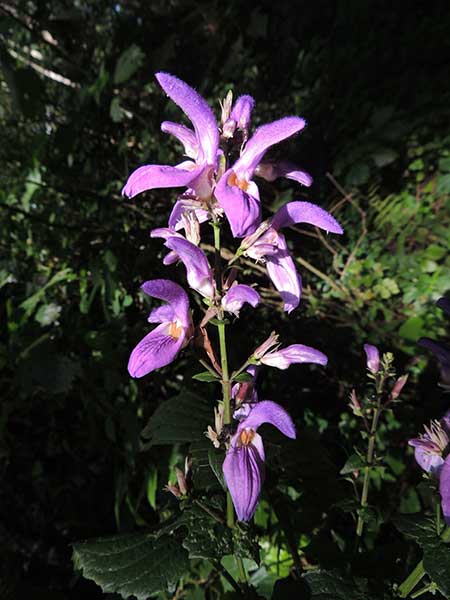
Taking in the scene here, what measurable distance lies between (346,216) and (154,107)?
1089 millimetres

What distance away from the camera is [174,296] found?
94cm

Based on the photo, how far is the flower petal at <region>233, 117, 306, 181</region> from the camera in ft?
2.93

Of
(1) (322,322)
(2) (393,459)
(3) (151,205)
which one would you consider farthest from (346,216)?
(2) (393,459)

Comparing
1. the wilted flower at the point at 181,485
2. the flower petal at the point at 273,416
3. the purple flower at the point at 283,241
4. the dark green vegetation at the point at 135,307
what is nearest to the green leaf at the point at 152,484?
the dark green vegetation at the point at 135,307

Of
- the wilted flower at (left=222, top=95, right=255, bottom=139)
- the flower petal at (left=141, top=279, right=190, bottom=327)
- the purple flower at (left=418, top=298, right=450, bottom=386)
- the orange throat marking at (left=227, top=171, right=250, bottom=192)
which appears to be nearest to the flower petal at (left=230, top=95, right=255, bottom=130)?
the wilted flower at (left=222, top=95, right=255, bottom=139)

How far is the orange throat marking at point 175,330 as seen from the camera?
38.1 inches

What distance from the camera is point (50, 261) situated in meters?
2.48

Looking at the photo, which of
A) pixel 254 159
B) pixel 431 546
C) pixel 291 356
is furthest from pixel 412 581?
pixel 254 159

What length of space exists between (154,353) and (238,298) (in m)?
0.18

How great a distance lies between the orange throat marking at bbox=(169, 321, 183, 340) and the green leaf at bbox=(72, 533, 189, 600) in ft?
1.47

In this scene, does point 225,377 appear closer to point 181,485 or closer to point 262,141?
point 181,485

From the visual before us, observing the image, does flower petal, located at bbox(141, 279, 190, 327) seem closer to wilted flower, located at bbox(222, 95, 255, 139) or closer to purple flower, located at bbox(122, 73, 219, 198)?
purple flower, located at bbox(122, 73, 219, 198)

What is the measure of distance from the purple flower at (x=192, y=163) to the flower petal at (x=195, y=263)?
102 millimetres

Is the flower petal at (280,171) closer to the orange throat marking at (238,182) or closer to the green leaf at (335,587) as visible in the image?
the orange throat marking at (238,182)
